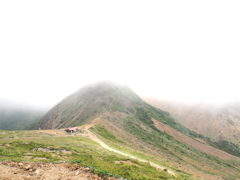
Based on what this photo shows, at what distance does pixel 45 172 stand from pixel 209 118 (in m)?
144

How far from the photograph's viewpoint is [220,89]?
170375 millimetres

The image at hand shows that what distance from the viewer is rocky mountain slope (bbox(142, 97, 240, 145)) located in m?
107

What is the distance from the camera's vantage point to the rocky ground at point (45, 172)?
372 inches

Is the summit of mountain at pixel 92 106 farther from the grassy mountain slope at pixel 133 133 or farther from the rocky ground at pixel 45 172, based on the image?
the rocky ground at pixel 45 172

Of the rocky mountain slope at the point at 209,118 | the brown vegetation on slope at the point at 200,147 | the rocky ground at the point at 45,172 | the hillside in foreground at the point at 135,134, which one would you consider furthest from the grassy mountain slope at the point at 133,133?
the rocky ground at the point at 45,172

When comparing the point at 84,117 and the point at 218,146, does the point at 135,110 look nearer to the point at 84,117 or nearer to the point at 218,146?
the point at 84,117

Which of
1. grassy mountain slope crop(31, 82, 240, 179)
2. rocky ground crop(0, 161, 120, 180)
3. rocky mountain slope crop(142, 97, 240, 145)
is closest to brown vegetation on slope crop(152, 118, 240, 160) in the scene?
grassy mountain slope crop(31, 82, 240, 179)

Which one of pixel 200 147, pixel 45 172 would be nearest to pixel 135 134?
pixel 200 147

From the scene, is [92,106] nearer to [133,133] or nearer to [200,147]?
[133,133]

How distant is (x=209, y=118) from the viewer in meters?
125

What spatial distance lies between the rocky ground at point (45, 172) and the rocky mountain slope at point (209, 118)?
404 ft

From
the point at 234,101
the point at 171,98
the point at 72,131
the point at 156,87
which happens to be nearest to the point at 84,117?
the point at 72,131

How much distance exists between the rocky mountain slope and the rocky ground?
123236 mm

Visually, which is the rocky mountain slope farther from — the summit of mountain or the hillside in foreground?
the summit of mountain
